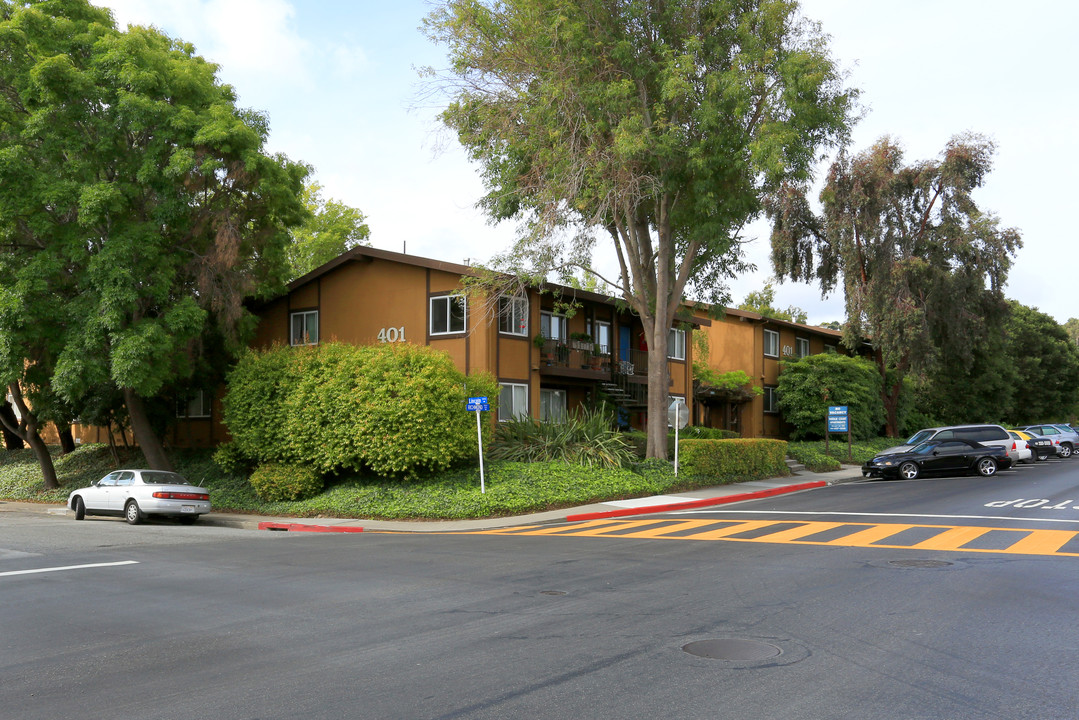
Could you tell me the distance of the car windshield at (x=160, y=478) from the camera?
2153cm

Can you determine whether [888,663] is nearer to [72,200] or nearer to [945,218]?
[72,200]

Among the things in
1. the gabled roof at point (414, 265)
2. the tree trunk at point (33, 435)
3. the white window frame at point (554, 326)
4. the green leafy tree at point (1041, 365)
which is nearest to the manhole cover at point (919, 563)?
the gabled roof at point (414, 265)

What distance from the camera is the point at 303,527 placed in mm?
19641

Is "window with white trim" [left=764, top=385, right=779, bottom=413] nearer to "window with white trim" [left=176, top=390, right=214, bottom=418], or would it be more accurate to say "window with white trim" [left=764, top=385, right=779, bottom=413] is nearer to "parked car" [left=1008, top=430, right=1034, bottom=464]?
"parked car" [left=1008, top=430, right=1034, bottom=464]

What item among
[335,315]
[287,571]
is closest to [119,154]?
[335,315]

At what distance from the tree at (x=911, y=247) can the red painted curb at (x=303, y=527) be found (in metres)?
30.9

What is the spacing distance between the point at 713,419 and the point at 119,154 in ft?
93.2

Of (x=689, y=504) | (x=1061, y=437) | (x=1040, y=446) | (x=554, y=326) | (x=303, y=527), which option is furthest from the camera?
(x=1061, y=437)

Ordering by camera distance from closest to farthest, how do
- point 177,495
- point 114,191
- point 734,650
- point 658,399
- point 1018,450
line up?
point 734,650
point 177,495
point 114,191
point 658,399
point 1018,450

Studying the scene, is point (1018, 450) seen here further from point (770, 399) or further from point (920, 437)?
point (770, 399)

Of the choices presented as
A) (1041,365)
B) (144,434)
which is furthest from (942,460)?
(1041,365)

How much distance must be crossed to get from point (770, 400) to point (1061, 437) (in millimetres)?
13791

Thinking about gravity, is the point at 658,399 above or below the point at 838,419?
above

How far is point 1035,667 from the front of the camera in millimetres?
6422
